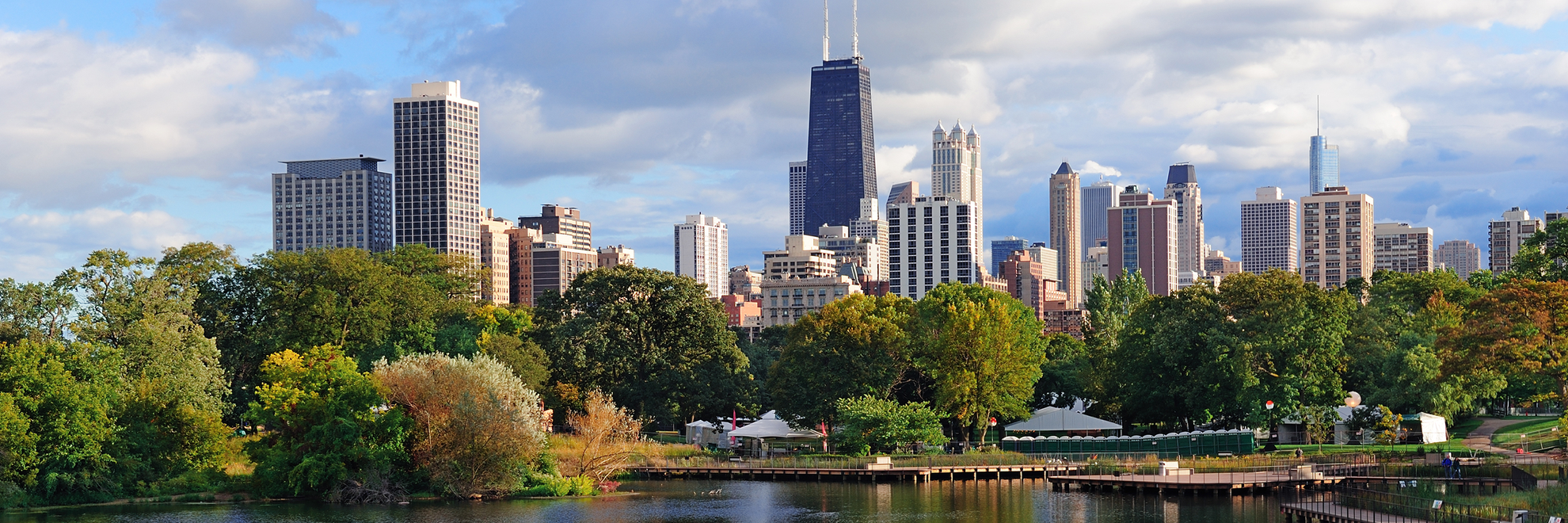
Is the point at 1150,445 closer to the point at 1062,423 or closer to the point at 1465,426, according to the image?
the point at 1062,423

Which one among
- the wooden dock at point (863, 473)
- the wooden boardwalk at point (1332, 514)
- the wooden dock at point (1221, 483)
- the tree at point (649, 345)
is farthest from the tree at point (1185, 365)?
the tree at point (649, 345)

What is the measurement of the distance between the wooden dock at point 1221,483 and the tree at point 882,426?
13361 millimetres

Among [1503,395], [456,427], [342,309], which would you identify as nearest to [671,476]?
[456,427]

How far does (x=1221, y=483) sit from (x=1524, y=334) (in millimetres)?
12906

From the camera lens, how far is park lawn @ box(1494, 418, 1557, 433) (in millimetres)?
70062

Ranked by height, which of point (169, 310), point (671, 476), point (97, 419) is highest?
point (169, 310)

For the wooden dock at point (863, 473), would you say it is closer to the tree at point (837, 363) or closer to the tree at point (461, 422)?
the tree at point (837, 363)

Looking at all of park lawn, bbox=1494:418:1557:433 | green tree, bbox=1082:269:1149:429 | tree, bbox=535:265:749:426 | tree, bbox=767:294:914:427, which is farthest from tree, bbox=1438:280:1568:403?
tree, bbox=535:265:749:426

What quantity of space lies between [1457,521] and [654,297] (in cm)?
5124

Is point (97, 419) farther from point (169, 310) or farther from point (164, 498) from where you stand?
point (169, 310)

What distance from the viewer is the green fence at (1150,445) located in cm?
6838

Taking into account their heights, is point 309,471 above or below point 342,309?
below

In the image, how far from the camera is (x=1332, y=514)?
151 feet

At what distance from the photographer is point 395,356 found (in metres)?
79.0
